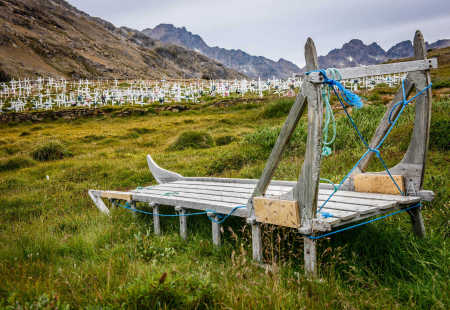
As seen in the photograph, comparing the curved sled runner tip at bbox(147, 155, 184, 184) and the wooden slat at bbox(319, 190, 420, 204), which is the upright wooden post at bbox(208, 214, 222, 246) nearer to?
the wooden slat at bbox(319, 190, 420, 204)

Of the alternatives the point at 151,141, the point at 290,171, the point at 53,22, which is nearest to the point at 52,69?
the point at 53,22

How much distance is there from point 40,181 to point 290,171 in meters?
7.76

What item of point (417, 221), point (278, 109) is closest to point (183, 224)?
point (417, 221)

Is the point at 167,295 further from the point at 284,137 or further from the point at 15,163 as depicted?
the point at 15,163

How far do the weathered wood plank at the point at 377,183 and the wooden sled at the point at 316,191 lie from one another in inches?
0.5

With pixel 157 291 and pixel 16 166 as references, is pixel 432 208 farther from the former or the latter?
pixel 16 166

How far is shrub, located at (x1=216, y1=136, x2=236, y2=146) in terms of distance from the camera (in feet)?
48.5

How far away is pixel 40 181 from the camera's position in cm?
1036

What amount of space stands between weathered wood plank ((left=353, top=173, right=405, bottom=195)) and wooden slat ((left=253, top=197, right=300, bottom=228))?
5.74 feet

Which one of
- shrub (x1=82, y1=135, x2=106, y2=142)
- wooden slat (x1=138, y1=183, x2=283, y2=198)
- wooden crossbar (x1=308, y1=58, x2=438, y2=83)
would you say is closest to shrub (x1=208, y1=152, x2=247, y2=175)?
wooden slat (x1=138, y1=183, x2=283, y2=198)

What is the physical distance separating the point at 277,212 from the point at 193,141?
36.9 feet

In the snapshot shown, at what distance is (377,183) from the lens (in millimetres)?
4367

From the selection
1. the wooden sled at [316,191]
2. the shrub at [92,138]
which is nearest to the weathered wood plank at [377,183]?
the wooden sled at [316,191]

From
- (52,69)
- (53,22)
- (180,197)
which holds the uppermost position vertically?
(53,22)
